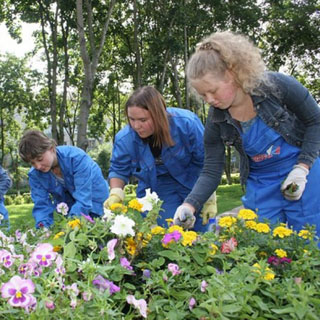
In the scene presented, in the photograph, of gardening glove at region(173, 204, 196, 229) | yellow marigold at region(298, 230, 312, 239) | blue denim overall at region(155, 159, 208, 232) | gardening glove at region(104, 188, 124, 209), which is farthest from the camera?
blue denim overall at region(155, 159, 208, 232)

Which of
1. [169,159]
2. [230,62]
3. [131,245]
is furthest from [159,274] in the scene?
[169,159]

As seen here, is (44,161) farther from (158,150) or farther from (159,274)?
(159,274)

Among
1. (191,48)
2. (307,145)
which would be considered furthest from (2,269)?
A: (191,48)

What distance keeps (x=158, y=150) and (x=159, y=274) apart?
170cm

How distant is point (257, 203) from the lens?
242 cm

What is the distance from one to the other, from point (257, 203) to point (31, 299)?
1.51 metres

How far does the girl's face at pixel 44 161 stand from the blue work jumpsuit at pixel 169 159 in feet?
1.48

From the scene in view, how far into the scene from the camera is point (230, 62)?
6.95 feet

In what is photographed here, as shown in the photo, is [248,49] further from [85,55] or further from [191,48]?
[191,48]

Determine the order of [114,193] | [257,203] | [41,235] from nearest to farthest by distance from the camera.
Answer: [41,235] → [257,203] → [114,193]

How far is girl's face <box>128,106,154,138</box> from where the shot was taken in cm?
274

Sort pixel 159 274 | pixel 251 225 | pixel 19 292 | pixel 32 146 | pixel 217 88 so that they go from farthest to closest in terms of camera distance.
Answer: pixel 32 146
pixel 217 88
pixel 251 225
pixel 159 274
pixel 19 292

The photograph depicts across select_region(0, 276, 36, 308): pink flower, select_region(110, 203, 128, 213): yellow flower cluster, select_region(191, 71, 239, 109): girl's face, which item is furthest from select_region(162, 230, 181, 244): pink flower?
select_region(191, 71, 239, 109): girl's face

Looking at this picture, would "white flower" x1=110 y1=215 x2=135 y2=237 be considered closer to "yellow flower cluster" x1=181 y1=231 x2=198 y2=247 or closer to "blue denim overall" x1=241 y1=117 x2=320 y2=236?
"yellow flower cluster" x1=181 y1=231 x2=198 y2=247
